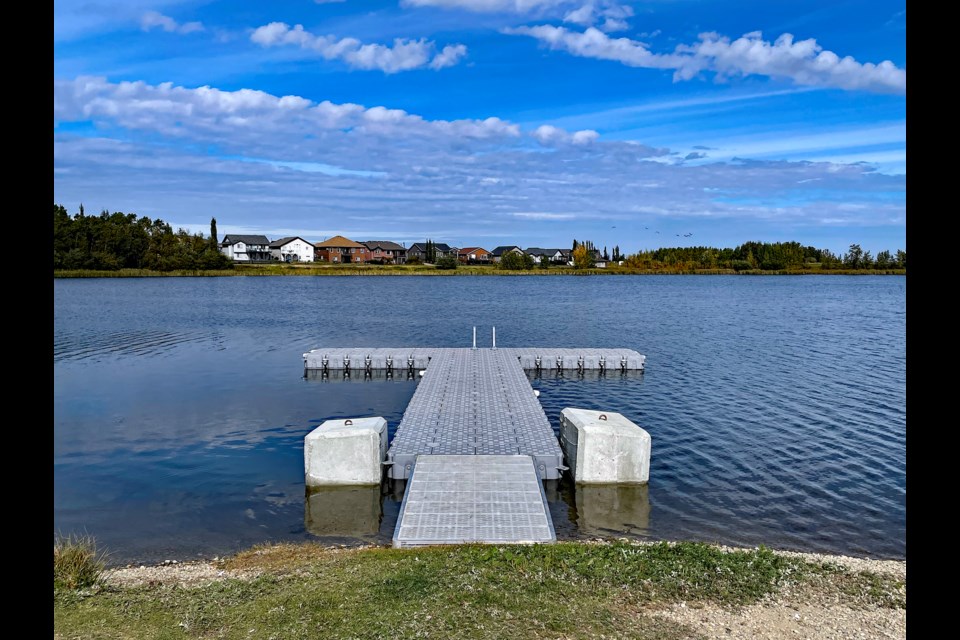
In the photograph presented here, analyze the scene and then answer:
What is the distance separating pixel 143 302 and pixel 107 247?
54061mm

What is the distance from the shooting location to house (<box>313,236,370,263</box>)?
160875mm

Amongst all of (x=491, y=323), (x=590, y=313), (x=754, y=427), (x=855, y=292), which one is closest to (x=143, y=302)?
(x=491, y=323)

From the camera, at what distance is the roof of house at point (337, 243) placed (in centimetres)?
16138

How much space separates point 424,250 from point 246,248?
46.5 metres

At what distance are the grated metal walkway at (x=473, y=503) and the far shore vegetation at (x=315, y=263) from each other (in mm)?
105835

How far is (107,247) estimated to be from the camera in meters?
114

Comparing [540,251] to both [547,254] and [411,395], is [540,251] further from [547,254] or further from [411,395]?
[411,395]

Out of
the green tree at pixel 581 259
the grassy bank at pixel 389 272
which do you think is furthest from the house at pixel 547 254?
the grassy bank at pixel 389 272

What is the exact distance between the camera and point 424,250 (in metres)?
180

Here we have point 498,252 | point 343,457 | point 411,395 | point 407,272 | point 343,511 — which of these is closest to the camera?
point 343,511

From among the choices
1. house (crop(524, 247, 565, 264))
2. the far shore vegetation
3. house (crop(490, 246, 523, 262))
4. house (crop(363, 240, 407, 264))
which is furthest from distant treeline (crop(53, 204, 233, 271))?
house (crop(524, 247, 565, 264))

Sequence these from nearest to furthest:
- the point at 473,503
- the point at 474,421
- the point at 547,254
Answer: the point at 473,503, the point at 474,421, the point at 547,254

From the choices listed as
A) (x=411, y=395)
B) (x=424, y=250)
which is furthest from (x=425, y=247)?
(x=411, y=395)
